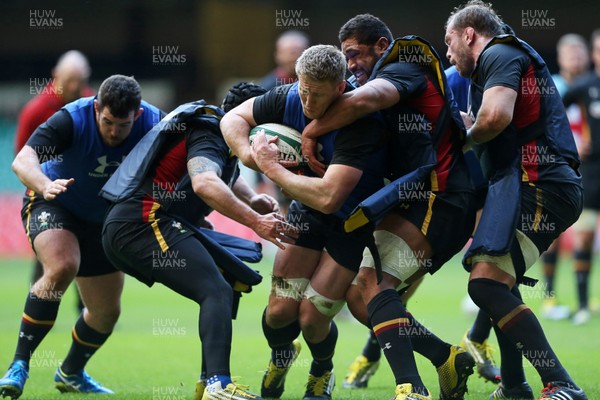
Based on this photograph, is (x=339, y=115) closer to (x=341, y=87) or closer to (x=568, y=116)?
(x=341, y=87)

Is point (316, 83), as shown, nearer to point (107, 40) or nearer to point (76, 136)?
point (76, 136)

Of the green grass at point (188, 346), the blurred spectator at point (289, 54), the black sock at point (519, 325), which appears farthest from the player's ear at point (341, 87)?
the blurred spectator at point (289, 54)

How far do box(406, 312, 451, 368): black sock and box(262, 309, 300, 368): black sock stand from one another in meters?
0.92

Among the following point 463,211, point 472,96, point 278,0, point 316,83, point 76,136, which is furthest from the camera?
point 278,0

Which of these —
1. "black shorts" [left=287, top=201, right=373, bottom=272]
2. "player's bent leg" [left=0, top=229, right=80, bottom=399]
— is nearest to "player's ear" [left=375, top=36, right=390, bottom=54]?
"black shorts" [left=287, top=201, right=373, bottom=272]

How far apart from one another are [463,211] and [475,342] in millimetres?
1601

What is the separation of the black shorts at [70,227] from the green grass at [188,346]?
937mm

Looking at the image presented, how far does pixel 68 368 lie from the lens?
7.10 m

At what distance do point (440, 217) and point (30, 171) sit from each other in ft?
9.19

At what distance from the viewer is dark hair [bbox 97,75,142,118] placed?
21.0 ft

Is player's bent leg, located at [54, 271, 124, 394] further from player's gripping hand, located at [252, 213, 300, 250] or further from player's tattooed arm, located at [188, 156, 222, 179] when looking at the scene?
player's gripping hand, located at [252, 213, 300, 250]

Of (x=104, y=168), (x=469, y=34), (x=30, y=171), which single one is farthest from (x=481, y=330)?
(x=30, y=171)

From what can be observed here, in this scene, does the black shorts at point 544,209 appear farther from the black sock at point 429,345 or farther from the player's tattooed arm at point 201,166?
the player's tattooed arm at point 201,166

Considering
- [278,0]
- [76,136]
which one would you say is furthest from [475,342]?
[278,0]
